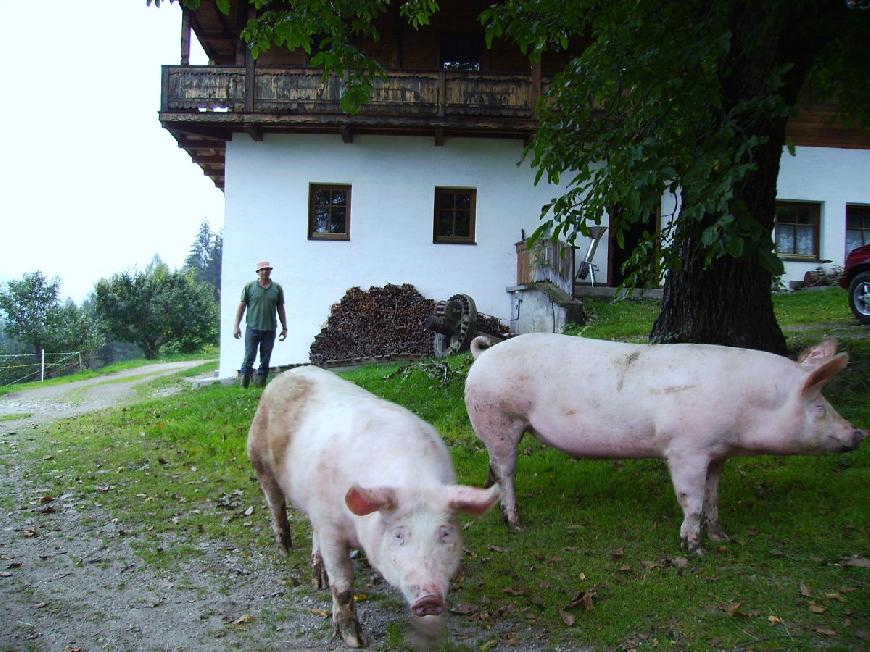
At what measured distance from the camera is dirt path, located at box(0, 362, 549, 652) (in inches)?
138

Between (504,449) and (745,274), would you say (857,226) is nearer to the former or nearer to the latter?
(745,274)

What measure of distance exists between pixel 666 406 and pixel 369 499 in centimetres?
221

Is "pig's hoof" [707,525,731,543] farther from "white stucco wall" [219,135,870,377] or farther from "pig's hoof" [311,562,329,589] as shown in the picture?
"white stucco wall" [219,135,870,377]

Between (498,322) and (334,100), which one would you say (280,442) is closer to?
(498,322)

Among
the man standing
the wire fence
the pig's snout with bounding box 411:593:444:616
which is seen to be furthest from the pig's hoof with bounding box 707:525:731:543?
the wire fence

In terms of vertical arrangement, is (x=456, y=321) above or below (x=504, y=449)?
above

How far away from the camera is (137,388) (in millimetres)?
17953

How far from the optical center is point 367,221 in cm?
1694

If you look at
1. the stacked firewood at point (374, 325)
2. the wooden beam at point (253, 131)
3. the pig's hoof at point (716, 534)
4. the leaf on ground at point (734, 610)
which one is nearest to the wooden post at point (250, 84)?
the wooden beam at point (253, 131)

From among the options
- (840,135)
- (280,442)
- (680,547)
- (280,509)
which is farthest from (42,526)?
(840,135)

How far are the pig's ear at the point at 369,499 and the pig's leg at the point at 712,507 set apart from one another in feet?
8.32

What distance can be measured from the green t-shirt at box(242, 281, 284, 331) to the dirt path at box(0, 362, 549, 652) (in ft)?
20.1

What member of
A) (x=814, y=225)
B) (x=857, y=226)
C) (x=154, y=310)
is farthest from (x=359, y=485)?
(x=154, y=310)

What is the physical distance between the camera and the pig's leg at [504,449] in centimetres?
483
